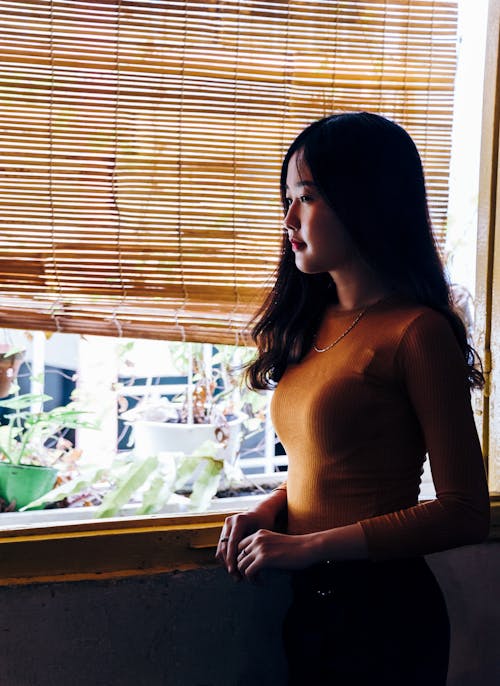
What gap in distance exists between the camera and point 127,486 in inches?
64.9

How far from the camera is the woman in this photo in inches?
43.7

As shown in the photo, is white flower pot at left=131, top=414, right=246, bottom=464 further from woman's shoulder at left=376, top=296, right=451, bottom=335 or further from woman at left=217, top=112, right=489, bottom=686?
woman's shoulder at left=376, top=296, right=451, bottom=335

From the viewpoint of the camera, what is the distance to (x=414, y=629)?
1.17 m

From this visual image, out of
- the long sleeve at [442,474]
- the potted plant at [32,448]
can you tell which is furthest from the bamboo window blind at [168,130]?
the long sleeve at [442,474]

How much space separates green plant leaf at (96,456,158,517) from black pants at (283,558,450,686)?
569 millimetres

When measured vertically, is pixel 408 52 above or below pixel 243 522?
above

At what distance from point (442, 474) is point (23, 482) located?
980 millimetres

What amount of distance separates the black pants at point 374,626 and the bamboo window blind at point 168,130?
0.69m

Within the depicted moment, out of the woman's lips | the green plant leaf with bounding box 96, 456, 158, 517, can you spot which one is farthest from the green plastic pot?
the woman's lips

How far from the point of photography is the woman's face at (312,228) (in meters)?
1.23

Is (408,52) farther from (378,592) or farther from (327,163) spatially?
(378,592)

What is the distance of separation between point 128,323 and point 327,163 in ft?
2.04

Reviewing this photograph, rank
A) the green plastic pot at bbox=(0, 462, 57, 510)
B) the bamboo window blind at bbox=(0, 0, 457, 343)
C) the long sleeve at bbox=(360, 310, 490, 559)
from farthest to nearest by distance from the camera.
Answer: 1. the green plastic pot at bbox=(0, 462, 57, 510)
2. the bamboo window blind at bbox=(0, 0, 457, 343)
3. the long sleeve at bbox=(360, 310, 490, 559)

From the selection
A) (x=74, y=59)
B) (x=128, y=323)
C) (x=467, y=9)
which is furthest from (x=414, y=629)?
(x=467, y=9)
